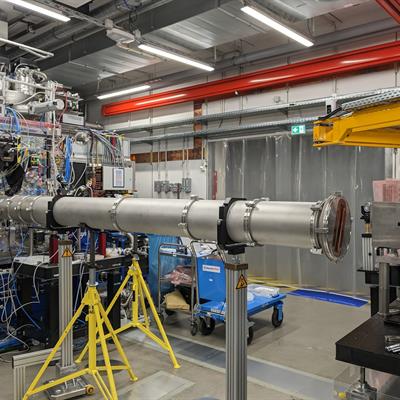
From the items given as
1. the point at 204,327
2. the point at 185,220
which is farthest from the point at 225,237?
the point at 204,327

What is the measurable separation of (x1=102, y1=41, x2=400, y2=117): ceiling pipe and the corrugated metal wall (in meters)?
0.91

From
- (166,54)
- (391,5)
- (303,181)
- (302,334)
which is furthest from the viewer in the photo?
(303,181)

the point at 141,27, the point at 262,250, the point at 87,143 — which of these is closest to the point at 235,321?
the point at 87,143

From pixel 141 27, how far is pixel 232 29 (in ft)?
4.05

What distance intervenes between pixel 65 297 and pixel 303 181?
14.8 ft

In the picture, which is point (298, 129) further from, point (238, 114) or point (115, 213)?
point (115, 213)

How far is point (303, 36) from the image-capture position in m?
5.20

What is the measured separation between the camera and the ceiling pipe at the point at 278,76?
18.3 feet

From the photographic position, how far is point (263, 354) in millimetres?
3801

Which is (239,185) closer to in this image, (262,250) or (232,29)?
(262,250)

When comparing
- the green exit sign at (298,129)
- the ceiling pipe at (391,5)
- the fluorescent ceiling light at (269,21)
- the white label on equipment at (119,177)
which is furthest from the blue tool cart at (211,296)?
the ceiling pipe at (391,5)

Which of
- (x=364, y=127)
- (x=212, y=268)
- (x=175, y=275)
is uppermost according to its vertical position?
(x=364, y=127)

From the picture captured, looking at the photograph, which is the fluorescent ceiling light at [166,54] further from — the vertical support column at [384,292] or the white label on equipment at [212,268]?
the vertical support column at [384,292]

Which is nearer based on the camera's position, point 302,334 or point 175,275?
point 302,334
